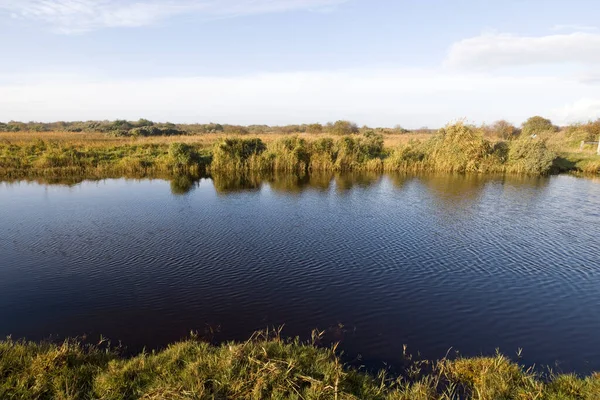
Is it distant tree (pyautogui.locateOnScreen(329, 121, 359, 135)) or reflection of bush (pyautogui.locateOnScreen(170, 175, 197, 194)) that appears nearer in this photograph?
reflection of bush (pyautogui.locateOnScreen(170, 175, 197, 194))

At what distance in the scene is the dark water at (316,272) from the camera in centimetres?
1043

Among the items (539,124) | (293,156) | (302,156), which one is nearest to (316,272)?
(293,156)

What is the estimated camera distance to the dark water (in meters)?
10.4

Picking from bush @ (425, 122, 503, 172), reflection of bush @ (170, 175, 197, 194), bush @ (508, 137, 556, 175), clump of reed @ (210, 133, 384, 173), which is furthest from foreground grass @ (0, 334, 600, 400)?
bush @ (508, 137, 556, 175)

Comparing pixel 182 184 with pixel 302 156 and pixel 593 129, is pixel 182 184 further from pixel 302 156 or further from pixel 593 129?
pixel 593 129

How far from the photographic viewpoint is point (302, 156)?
1682 inches

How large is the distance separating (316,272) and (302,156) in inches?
1166

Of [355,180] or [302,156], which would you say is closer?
[355,180]

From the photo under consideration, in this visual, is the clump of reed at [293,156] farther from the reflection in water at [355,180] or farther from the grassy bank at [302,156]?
the reflection in water at [355,180]

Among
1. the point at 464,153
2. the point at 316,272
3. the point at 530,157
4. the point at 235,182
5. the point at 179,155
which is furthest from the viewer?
the point at 464,153

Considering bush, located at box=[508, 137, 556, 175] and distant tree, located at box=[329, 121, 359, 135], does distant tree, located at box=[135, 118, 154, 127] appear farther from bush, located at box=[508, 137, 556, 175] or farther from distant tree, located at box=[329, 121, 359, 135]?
bush, located at box=[508, 137, 556, 175]

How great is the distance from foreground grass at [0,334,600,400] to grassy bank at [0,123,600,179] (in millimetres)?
33149

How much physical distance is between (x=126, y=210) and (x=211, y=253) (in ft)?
34.0

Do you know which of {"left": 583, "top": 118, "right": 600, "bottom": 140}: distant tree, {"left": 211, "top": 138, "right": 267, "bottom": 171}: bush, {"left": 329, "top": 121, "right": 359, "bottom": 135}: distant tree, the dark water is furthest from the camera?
{"left": 329, "top": 121, "right": 359, "bottom": 135}: distant tree
